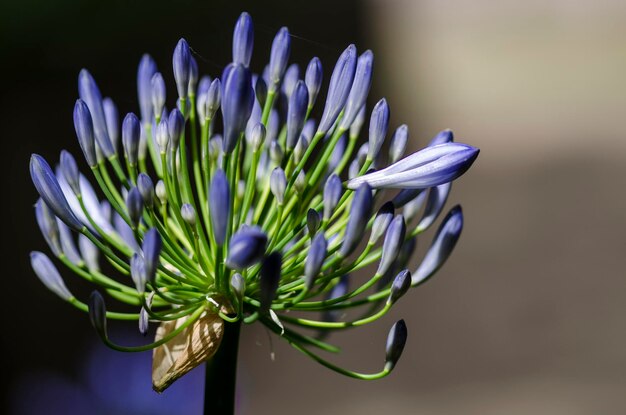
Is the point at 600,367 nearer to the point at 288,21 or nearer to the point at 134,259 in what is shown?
the point at 288,21

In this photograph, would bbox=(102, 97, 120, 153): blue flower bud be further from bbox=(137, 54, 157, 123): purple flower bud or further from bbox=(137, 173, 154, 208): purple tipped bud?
bbox=(137, 173, 154, 208): purple tipped bud

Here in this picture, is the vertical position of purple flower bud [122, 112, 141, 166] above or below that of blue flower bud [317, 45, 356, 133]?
below

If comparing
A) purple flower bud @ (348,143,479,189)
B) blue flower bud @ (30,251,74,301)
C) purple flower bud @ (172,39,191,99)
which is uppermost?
purple flower bud @ (172,39,191,99)

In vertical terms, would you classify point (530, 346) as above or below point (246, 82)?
below

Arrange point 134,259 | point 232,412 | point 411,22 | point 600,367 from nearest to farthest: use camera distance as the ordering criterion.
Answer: point 134,259 → point 232,412 → point 600,367 → point 411,22

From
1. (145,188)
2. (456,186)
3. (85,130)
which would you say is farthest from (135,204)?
(456,186)

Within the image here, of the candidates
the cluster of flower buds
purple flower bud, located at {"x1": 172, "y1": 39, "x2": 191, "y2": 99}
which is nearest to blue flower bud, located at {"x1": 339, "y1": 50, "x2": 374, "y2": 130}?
the cluster of flower buds

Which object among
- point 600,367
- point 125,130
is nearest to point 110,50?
point 600,367
